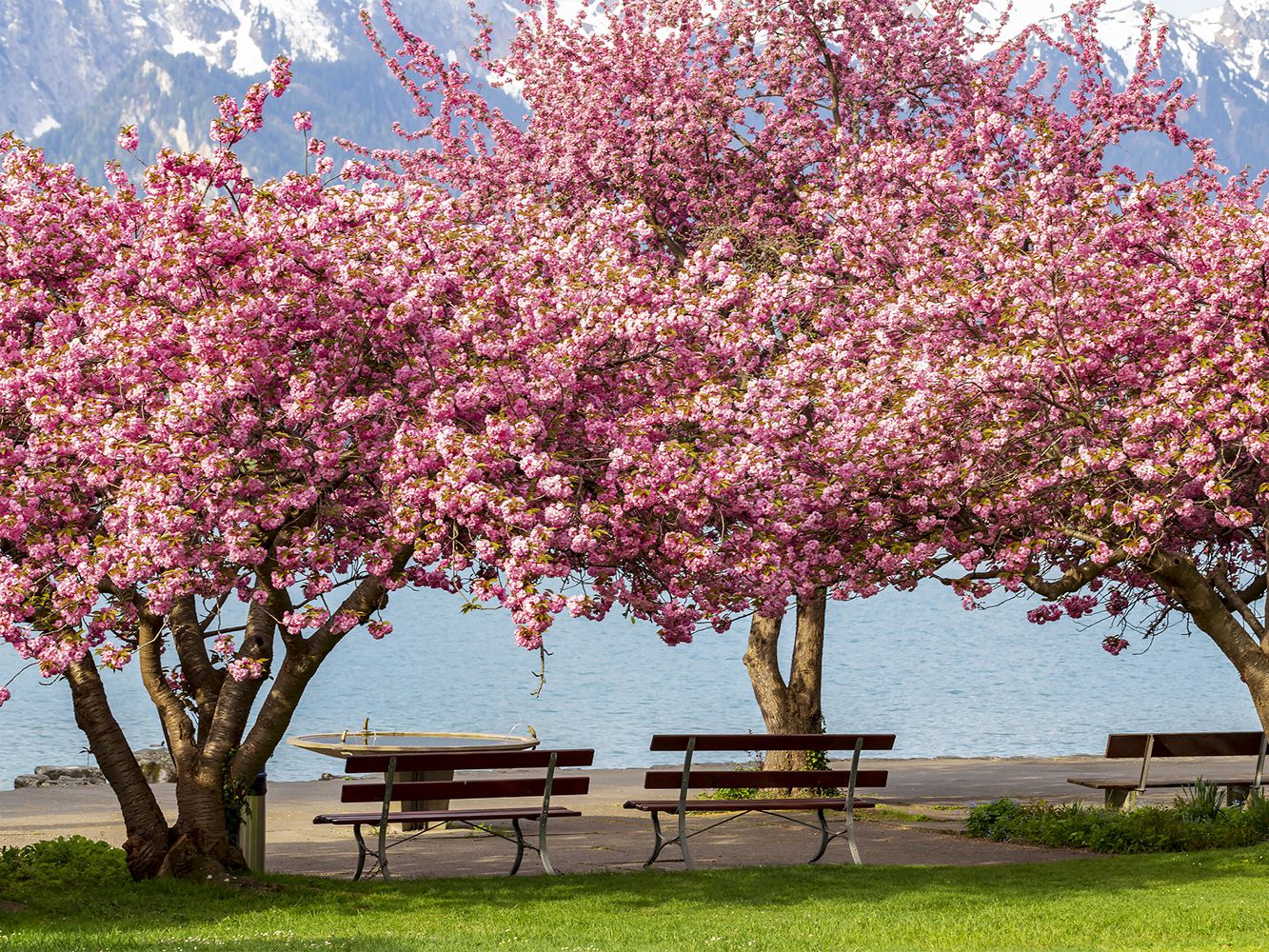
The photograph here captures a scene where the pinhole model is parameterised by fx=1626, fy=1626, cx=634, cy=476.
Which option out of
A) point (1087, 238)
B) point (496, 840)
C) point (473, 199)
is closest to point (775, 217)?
point (473, 199)

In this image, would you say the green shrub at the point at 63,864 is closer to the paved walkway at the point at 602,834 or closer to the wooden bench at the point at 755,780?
the paved walkway at the point at 602,834

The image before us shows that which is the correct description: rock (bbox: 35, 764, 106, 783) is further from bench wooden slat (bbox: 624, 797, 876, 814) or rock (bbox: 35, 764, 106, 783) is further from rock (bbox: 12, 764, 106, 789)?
bench wooden slat (bbox: 624, 797, 876, 814)

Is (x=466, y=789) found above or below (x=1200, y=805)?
above

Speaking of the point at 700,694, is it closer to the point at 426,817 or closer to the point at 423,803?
the point at 423,803

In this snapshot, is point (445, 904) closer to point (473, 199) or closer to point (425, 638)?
point (473, 199)

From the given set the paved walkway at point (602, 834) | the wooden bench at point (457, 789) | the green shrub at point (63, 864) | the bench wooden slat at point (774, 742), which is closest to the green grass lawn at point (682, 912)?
the green shrub at point (63, 864)

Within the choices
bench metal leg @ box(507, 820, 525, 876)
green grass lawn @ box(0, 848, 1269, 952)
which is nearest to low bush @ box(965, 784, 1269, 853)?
green grass lawn @ box(0, 848, 1269, 952)

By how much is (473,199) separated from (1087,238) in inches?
402

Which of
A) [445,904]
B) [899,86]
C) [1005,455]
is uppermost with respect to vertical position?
[899,86]

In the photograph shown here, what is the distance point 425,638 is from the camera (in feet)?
282

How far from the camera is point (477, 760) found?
1120 centimetres

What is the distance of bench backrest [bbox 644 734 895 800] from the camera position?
1222 cm

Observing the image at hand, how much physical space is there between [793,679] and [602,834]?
470 centimetres

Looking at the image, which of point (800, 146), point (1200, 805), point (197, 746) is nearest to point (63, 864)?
point (197, 746)
